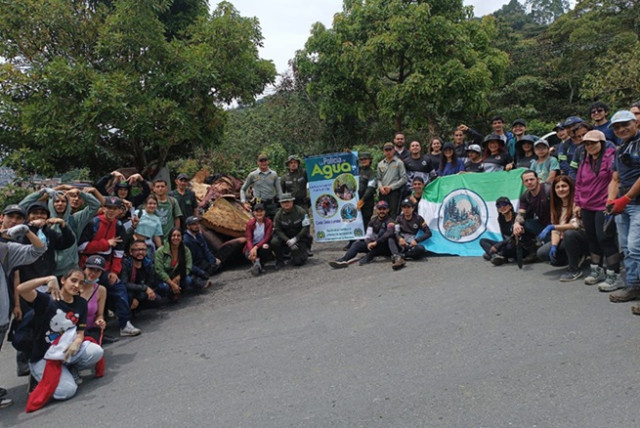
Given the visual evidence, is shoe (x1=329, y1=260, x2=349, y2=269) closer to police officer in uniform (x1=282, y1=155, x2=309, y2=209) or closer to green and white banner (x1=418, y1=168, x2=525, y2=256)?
green and white banner (x1=418, y1=168, x2=525, y2=256)

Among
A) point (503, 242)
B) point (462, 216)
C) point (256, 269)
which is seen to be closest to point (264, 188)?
point (256, 269)

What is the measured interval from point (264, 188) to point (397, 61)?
26.5 ft

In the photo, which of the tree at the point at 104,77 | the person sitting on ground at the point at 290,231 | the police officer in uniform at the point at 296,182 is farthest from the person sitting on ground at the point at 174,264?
the tree at the point at 104,77

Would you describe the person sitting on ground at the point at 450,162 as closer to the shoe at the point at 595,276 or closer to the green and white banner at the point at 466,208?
the green and white banner at the point at 466,208

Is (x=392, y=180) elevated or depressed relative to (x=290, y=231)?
elevated

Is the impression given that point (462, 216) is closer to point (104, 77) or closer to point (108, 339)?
point (108, 339)

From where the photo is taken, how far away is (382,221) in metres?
8.40

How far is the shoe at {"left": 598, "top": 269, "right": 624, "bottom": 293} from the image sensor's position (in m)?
5.50

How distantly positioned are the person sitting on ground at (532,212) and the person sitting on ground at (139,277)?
5.30 meters

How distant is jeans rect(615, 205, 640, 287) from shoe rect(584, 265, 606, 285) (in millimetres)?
484

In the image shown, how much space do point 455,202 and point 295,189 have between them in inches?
127

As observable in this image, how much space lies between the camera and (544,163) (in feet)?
24.2

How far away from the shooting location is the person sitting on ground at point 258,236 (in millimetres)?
8523

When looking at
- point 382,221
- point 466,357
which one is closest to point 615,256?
point 466,357
